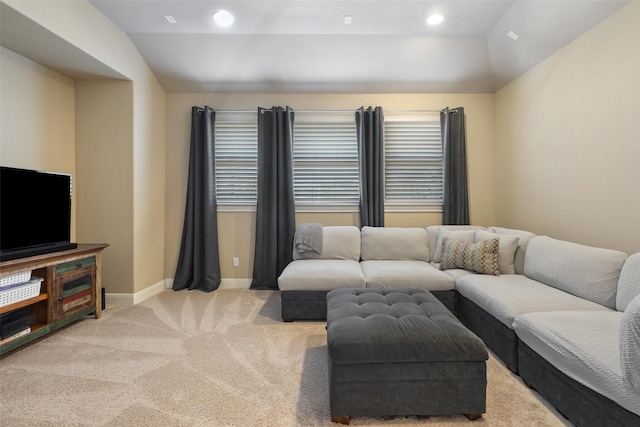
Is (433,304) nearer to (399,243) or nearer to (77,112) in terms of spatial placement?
(399,243)

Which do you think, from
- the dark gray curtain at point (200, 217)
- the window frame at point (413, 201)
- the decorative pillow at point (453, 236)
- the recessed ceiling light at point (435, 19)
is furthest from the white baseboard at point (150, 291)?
the recessed ceiling light at point (435, 19)

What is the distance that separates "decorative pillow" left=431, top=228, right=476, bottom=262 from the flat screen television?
3.64 metres

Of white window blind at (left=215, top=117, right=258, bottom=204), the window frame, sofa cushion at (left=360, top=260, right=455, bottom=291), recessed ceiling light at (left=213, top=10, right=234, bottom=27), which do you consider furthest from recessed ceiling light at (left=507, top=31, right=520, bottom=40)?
white window blind at (left=215, top=117, right=258, bottom=204)

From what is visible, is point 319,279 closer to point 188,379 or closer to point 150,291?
point 188,379

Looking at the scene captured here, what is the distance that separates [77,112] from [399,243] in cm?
383

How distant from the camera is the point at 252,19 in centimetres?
309

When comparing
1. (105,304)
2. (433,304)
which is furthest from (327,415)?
(105,304)

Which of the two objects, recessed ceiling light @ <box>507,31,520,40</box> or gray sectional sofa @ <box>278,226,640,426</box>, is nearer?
gray sectional sofa @ <box>278,226,640,426</box>

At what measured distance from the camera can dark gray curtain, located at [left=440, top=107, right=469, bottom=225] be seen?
397 centimetres

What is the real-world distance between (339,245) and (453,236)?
1245 mm

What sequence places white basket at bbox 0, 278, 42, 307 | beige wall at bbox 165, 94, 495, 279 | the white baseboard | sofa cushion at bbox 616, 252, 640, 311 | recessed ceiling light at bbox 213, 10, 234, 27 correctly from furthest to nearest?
1. beige wall at bbox 165, 94, 495, 279
2. the white baseboard
3. recessed ceiling light at bbox 213, 10, 234, 27
4. white basket at bbox 0, 278, 42, 307
5. sofa cushion at bbox 616, 252, 640, 311

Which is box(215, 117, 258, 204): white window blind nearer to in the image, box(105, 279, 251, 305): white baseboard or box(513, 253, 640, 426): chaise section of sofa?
box(105, 279, 251, 305): white baseboard

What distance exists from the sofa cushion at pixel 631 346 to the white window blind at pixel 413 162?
9.64 ft

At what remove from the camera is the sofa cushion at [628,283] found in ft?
6.15
